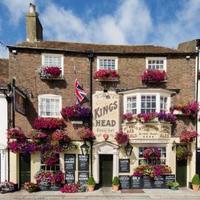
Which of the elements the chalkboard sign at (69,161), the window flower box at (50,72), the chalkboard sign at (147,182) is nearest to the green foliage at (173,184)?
the chalkboard sign at (147,182)

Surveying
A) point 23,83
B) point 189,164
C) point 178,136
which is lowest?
point 189,164

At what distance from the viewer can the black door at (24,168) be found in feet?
51.3

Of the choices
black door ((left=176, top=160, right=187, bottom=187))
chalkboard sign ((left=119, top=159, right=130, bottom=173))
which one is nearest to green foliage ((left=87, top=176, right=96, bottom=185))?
chalkboard sign ((left=119, top=159, right=130, bottom=173))

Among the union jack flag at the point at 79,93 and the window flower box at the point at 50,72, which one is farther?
the window flower box at the point at 50,72

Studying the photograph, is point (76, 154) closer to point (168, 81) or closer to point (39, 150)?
point (39, 150)

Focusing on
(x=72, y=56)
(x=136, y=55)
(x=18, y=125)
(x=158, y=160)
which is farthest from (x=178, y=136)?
(x=18, y=125)

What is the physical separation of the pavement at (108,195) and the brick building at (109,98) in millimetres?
1252

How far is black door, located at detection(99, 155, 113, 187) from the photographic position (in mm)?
16172

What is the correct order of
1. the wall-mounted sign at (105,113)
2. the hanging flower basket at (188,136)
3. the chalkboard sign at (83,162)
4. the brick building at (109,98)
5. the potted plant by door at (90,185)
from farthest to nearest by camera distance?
the wall-mounted sign at (105,113) < the chalkboard sign at (83,162) < the brick building at (109,98) < the hanging flower basket at (188,136) < the potted plant by door at (90,185)

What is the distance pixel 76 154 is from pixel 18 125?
12.2ft

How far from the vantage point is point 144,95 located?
51.4 ft

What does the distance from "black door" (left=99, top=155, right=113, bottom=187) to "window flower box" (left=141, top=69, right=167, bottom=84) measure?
501 cm

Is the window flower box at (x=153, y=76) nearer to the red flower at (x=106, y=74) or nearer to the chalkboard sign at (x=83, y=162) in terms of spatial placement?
the red flower at (x=106, y=74)

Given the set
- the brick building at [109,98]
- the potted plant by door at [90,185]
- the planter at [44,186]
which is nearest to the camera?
the potted plant by door at [90,185]
